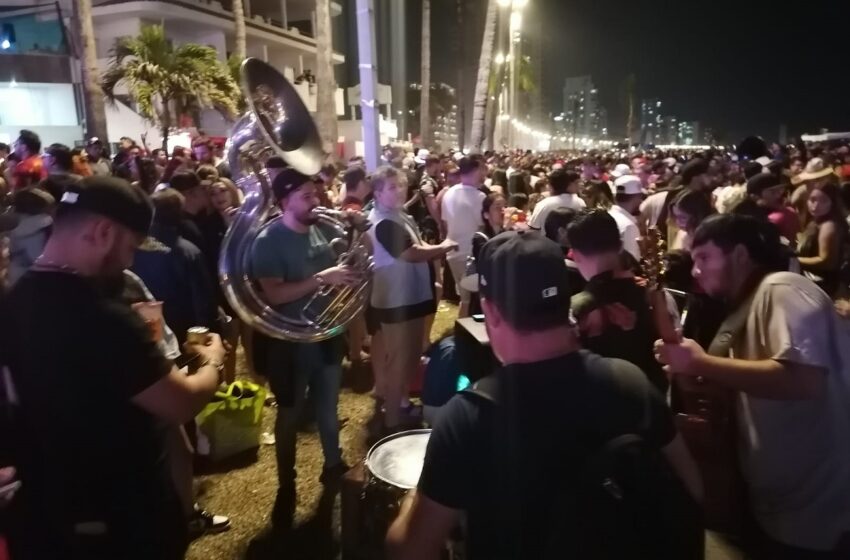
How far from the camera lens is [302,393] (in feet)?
14.1

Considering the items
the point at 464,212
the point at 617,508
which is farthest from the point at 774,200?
the point at 617,508

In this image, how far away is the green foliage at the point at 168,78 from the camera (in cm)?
1471

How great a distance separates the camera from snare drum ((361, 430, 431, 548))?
9.60 feet

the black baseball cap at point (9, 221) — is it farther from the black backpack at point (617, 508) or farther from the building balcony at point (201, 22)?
the building balcony at point (201, 22)

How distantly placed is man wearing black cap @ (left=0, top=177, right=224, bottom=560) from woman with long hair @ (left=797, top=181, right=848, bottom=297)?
226 inches

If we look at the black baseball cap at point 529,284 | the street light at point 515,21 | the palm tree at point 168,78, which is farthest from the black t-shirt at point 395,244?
the street light at point 515,21

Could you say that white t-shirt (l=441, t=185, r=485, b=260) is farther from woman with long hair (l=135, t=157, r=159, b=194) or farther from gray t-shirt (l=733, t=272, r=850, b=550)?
gray t-shirt (l=733, t=272, r=850, b=550)

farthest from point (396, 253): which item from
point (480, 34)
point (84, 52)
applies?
point (480, 34)

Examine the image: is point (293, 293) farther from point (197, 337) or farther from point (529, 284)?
point (529, 284)

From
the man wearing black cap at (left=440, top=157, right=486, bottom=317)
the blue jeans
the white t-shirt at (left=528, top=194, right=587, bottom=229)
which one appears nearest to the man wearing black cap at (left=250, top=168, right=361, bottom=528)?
the blue jeans

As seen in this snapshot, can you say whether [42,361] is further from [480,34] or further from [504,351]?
[480,34]

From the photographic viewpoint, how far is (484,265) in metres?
1.86

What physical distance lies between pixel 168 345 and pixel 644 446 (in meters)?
2.98

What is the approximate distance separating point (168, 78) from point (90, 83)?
2137mm
